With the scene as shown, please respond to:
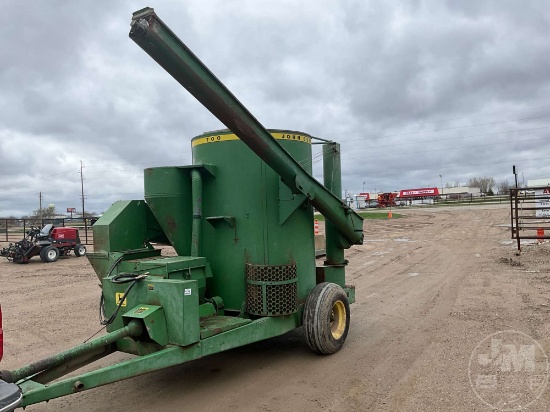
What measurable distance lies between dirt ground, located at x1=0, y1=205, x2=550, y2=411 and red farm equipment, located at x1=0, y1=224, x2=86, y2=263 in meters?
5.02

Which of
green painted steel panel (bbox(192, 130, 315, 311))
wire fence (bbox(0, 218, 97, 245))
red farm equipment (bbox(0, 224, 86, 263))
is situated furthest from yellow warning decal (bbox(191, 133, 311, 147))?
red farm equipment (bbox(0, 224, 86, 263))

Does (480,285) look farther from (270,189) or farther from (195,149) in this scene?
(195,149)

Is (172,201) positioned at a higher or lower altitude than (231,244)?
higher

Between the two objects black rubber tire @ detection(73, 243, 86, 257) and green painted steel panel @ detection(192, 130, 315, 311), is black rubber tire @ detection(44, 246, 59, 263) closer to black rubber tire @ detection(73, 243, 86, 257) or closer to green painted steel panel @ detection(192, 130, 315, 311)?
black rubber tire @ detection(73, 243, 86, 257)

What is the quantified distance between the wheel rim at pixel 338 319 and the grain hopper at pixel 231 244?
13 mm

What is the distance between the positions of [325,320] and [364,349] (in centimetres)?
77

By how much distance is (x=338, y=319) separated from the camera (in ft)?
19.0

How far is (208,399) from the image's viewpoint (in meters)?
4.30

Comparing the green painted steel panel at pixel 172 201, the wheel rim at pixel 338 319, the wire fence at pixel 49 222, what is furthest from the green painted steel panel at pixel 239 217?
the wire fence at pixel 49 222

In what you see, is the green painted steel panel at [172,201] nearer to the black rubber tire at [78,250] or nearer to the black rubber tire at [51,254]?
the black rubber tire at [51,254]

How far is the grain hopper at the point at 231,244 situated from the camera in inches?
171

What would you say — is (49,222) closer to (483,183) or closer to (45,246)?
(45,246)

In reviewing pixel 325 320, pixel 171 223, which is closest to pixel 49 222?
pixel 171 223

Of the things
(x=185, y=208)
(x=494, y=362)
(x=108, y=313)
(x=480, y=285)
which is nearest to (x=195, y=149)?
(x=185, y=208)
